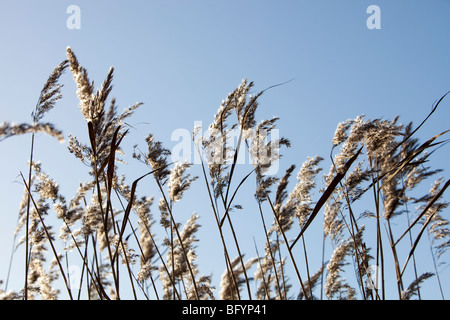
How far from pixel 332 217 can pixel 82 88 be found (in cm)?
198

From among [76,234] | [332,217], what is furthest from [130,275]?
[332,217]

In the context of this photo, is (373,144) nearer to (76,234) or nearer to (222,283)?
(222,283)

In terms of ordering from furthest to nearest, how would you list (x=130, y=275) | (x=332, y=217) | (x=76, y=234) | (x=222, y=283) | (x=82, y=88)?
(x=222, y=283)
(x=332, y=217)
(x=76, y=234)
(x=130, y=275)
(x=82, y=88)

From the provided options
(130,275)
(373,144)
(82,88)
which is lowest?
(130,275)

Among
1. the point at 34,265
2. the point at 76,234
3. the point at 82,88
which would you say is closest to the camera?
the point at 82,88

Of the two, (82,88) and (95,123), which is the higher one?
(82,88)

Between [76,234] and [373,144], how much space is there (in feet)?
6.92

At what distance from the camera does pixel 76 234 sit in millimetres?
2955
